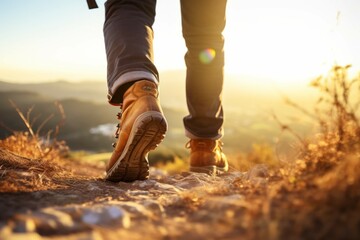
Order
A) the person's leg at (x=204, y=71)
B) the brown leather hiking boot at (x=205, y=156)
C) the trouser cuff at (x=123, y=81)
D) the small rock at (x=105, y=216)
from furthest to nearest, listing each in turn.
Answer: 1. the brown leather hiking boot at (x=205, y=156)
2. the person's leg at (x=204, y=71)
3. the trouser cuff at (x=123, y=81)
4. the small rock at (x=105, y=216)

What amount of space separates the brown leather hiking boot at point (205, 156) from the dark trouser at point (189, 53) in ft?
0.18

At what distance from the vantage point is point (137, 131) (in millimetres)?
1850

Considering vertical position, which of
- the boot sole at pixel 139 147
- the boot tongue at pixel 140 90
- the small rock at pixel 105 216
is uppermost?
the boot tongue at pixel 140 90

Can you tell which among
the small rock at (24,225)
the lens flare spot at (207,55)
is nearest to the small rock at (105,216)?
the small rock at (24,225)

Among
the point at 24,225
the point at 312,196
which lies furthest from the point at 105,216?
the point at 312,196

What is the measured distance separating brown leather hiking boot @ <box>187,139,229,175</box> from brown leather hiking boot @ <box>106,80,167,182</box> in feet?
1.87

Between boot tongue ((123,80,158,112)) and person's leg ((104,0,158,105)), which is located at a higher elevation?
person's leg ((104,0,158,105))

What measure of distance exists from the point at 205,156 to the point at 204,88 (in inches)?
19.6

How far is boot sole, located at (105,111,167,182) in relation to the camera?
1842mm

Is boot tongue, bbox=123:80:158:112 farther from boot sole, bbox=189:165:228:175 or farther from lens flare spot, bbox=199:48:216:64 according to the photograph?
boot sole, bbox=189:165:228:175

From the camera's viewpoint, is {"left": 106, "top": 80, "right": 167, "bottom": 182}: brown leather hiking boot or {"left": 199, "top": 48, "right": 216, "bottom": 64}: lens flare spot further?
{"left": 199, "top": 48, "right": 216, "bottom": 64}: lens flare spot

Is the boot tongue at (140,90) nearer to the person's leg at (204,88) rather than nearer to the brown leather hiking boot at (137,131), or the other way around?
the brown leather hiking boot at (137,131)

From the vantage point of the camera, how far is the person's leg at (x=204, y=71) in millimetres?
2422

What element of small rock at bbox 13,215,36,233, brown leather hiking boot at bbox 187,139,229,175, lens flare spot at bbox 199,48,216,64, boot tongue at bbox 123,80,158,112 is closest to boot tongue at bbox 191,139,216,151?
brown leather hiking boot at bbox 187,139,229,175
